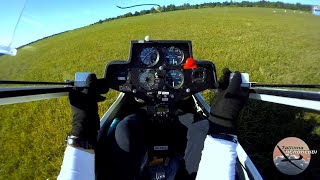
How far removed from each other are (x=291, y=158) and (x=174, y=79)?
1688 mm

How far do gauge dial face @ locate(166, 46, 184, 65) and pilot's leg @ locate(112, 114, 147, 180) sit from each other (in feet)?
4.63

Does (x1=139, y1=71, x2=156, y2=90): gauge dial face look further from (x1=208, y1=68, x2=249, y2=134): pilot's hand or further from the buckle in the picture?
the buckle

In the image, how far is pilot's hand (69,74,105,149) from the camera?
260 centimetres

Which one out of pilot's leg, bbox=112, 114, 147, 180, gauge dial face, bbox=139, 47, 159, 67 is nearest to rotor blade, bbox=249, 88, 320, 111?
pilot's leg, bbox=112, 114, 147, 180

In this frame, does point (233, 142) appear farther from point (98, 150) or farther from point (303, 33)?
point (303, 33)

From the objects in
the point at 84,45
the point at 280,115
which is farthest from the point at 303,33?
the point at 280,115

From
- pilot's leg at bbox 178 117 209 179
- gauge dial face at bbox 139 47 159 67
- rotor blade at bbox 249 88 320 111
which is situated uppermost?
gauge dial face at bbox 139 47 159 67

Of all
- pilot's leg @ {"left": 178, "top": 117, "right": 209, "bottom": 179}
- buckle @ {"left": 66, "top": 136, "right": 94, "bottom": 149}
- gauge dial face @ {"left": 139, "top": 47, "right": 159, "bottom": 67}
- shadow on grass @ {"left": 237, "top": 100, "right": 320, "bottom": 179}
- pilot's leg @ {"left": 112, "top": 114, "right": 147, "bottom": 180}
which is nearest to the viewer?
buckle @ {"left": 66, "top": 136, "right": 94, "bottom": 149}

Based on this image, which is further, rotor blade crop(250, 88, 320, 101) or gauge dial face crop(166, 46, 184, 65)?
gauge dial face crop(166, 46, 184, 65)

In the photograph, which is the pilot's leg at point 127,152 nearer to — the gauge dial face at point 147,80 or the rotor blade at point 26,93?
the rotor blade at point 26,93

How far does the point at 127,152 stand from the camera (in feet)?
8.77

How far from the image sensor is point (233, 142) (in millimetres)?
2469

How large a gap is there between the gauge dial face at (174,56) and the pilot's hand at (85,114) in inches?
53.0

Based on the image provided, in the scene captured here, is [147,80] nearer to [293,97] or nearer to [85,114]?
[85,114]
